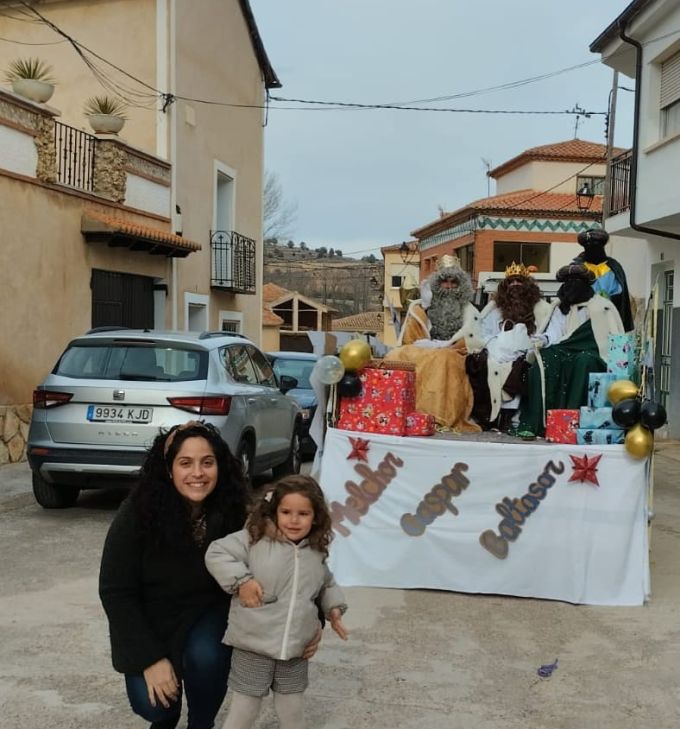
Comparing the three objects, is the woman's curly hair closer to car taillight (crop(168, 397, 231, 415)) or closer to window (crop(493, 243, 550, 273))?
car taillight (crop(168, 397, 231, 415))

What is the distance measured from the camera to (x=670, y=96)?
14.4 metres

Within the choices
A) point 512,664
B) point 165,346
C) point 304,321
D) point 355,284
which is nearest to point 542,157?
point 304,321

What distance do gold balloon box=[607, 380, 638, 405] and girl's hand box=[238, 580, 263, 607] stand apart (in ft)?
11.7

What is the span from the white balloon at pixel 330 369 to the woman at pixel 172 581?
9.61 ft

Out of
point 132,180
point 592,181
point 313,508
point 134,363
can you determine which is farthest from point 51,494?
point 592,181

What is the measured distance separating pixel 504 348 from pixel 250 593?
454cm

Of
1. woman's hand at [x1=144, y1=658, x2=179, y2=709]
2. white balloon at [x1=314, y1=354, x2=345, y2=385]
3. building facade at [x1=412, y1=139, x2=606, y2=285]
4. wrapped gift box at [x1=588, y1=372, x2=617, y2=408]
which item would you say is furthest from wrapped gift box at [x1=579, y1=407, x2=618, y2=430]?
building facade at [x1=412, y1=139, x2=606, y2=285]

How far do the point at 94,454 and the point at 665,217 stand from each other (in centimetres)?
943

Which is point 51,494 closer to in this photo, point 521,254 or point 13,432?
point 13,432

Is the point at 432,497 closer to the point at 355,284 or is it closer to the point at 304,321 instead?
the point at 304,321

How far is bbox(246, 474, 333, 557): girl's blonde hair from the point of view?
306 cm

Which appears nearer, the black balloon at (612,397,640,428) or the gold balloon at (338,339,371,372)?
the black balloon at (612,397,640,428)

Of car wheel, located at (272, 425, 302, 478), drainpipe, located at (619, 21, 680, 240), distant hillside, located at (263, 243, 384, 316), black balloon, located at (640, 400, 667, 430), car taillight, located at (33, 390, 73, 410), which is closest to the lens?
black balloon, located at (640, 400, 667, 430)

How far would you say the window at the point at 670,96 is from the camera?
14211 mm
